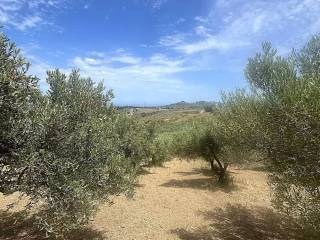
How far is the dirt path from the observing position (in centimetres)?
2362

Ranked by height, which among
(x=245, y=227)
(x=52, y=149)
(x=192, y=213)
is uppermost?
(x=52, y=149)

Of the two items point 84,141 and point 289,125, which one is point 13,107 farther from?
point 289,125

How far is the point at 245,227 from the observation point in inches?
986

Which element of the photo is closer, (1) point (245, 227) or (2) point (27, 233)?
(2) point (27, 233)

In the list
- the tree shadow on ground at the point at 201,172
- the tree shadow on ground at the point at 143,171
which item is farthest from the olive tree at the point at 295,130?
the tree shadow on ground at the point at 143,171

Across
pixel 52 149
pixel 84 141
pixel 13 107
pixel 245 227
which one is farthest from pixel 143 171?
pixel 13 107

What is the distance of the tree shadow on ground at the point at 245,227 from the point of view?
75.6 feet

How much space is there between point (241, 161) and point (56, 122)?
22093 mm

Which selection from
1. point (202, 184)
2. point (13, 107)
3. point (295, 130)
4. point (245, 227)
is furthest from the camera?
point (202, 184)

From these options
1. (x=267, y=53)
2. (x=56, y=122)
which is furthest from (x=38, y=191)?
(x=267, y=53)

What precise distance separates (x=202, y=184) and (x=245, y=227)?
12.8m

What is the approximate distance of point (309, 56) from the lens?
2097cm

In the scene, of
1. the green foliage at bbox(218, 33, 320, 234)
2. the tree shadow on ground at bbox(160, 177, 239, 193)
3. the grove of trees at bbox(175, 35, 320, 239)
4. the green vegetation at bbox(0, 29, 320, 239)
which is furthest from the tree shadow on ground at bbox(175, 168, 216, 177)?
the green vegetation at bbox(0, 29, 320, 239)

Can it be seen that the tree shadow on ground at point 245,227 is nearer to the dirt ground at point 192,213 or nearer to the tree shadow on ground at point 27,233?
the dirt ground at point 192,213
